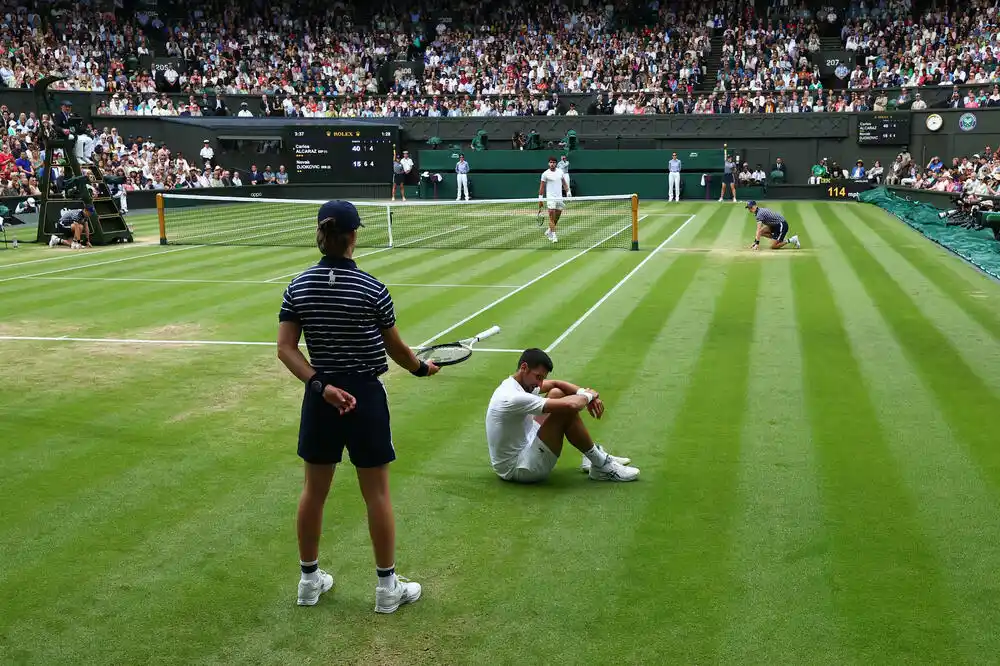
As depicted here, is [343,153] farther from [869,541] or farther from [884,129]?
[869,541]

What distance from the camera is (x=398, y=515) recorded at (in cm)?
705

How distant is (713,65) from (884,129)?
10.9 metres

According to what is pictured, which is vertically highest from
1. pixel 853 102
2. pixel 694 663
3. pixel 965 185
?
pixel 853 102

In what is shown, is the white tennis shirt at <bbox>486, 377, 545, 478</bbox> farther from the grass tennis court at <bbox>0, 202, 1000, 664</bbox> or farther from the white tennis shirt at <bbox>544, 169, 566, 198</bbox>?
the white tennis shirt at <bbox>544, 169, 566, 198</bbox>

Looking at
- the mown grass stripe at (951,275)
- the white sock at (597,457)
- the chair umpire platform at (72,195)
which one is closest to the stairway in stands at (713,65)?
Answer: the mown grass stripe at (951,275)

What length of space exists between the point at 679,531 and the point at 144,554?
3.46 metres

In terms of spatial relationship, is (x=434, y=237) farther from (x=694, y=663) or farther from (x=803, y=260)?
(x=694, y=663)

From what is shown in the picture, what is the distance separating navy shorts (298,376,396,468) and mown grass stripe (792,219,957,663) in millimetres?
2576

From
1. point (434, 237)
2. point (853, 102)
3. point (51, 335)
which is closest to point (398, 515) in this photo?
point (51, 335)

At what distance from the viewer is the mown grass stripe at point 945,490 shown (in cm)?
546

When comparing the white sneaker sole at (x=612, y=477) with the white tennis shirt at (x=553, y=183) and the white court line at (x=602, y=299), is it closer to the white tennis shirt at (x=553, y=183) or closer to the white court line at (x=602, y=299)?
the white court line at (x=602, y=299)

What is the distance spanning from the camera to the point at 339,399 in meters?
5.15

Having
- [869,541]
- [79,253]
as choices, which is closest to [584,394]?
[869,541]

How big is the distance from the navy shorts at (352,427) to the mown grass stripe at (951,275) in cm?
1077
